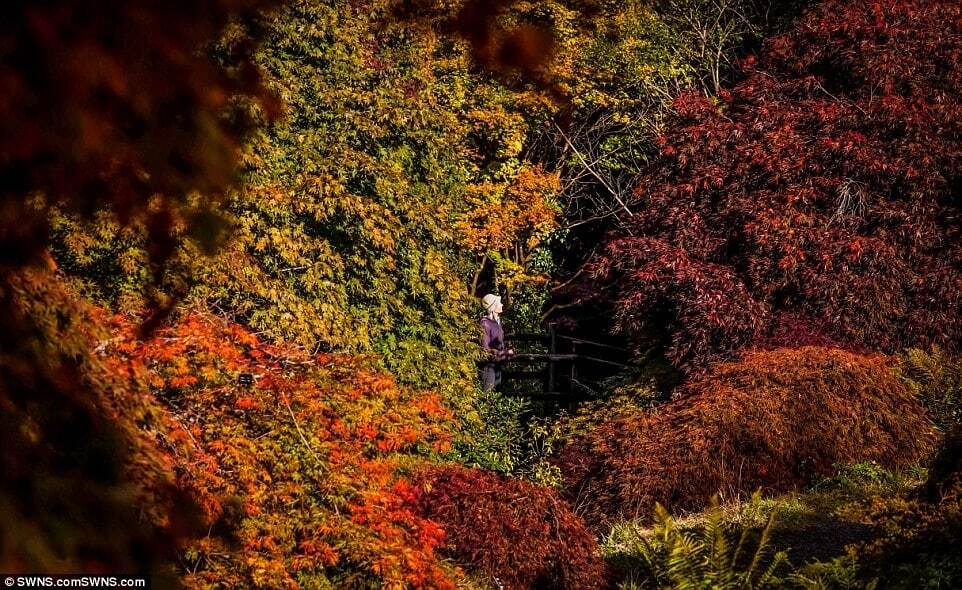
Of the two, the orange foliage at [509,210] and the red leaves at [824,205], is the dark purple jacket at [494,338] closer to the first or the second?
the orange foliage at [509,210]

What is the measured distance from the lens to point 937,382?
9.77 metres

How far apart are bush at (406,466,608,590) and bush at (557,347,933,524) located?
7.09 ft

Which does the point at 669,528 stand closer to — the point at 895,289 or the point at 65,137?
the point at 65,137

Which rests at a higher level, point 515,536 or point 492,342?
point 515,536

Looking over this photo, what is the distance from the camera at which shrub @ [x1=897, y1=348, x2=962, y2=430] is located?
9.68 m

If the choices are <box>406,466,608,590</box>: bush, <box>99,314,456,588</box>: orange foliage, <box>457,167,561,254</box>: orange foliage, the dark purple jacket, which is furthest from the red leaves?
<box>99,314,456,588</box>: orange foliage

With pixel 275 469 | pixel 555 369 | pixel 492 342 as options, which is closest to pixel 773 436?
pixel 275 469

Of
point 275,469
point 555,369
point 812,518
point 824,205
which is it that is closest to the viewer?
point 275,469

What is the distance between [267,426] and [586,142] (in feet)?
39.1

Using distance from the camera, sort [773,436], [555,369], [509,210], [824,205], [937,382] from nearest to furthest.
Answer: [773,436] → [937,382] → [824,205] → [509,210] → [555,369]

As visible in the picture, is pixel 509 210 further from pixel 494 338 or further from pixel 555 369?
pixel 555 369

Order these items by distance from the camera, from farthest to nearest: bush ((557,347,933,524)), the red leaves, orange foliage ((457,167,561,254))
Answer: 1. orange foliage ((457,167,561,254))
2. the red leaves
3. bush ((557,347,933,524))

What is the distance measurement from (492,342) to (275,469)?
831cm

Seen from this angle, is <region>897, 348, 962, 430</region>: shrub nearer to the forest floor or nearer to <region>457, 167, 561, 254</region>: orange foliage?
the forest floor
